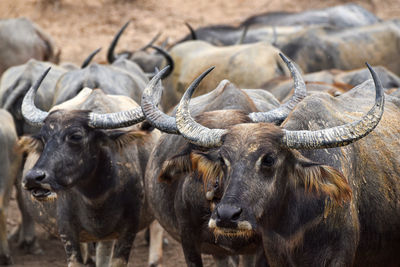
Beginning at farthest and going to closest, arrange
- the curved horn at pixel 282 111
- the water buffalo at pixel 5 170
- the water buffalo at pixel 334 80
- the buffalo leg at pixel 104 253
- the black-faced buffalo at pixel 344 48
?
1. the black-faced buffalo at pixel 344 48
2. the water buffalo at pixel 334 80
3. the water buffalo at pixel 5 170
4. the buffalo leg at pixel 104 253
5. the curved horn at pixel 282 111

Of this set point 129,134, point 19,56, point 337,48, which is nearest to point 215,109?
point 129,134

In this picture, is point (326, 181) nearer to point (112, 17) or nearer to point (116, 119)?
point (116, 119)

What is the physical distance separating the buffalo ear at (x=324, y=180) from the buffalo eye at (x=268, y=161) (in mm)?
217

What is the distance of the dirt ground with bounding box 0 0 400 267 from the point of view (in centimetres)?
2019

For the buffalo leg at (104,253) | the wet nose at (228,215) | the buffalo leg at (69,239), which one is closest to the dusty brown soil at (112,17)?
the buffalo leg at (104,253)

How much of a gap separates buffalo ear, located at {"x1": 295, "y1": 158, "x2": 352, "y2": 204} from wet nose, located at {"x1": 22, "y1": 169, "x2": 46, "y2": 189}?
88.4 inches

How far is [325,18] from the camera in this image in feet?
65.0

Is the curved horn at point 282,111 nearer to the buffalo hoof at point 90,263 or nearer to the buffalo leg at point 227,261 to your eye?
the buffalo leg at point 227,261

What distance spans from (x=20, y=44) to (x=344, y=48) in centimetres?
647

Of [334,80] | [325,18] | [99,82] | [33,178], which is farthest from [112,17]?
[33,178]

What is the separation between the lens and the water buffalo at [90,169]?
620 cm

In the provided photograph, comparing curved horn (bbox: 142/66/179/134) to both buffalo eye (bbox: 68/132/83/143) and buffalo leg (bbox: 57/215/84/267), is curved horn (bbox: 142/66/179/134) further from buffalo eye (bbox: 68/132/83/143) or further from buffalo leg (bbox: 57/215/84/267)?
buffalo leg (bbox: 57/215/84/267)

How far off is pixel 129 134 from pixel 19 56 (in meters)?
9.28

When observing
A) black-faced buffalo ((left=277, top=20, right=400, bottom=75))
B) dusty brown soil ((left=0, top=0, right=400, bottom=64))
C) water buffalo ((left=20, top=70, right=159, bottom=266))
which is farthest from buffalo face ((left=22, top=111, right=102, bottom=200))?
dusty brown soil ((left=0, top=0, right=400, bottom=64))
